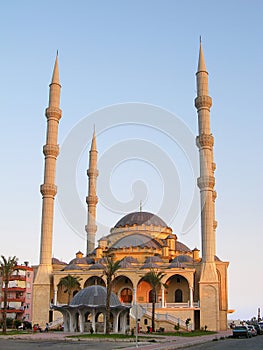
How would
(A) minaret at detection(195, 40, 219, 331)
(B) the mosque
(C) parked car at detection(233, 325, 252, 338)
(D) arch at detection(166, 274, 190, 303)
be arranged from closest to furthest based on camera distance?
(C) parked car at detection(233, 325, 252, 338), (A) minaret at detection(195, 40, 219, 331), (B) the mosque, (D) arch at detection(166, 274, 190, 303)

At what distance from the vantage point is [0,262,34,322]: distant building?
76688 mm

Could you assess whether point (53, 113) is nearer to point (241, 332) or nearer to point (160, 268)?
point (160, 268)

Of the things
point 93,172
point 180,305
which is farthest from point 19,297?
point 180,305

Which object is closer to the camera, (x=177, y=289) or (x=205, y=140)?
(x=205, y=140)

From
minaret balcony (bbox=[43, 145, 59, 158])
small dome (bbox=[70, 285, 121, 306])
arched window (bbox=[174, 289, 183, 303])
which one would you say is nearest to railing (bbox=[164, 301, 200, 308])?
arched window (bbox=[174, 289, 183, 303])

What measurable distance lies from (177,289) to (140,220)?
615 inches

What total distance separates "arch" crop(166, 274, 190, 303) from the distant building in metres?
27.1

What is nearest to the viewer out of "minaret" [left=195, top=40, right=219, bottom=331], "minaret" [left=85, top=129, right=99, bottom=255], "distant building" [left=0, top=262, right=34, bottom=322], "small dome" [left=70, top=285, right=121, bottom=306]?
"small dome" [left=70, top=285, right=121, bottom=306]

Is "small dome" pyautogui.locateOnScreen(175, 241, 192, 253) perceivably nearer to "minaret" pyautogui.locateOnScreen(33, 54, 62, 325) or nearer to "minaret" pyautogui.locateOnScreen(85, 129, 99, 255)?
"minaret" pyautogui.locateOnScreen(85, 129, 99, 255)

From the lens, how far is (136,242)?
67688mm

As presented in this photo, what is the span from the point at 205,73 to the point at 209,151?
9.79 m

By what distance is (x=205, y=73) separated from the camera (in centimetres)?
6044

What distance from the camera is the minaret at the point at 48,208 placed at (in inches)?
2259

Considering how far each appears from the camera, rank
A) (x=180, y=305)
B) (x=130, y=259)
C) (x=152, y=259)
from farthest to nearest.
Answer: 1. (x=130, y=259)
2. (x=152, y=259)
3. (x=180, y=305)
